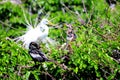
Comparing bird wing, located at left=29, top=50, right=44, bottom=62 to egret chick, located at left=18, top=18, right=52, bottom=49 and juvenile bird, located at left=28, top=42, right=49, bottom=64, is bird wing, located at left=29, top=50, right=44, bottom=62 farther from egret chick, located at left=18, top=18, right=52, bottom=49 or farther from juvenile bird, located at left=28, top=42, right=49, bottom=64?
egret chick, located at left=18, top=18, right=52, bottom=49

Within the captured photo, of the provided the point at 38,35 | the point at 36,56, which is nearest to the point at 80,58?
the point at 36,56

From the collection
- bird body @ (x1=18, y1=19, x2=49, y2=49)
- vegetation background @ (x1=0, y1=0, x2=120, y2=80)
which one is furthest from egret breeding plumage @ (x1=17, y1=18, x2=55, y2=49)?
vegetation background @ (x1=0, y1=0, x2=120, y2=80)

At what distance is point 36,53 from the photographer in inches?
108

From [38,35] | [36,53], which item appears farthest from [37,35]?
[36,53]

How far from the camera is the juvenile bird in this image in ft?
8.97

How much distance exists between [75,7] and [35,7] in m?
0.64

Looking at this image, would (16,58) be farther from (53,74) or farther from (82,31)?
(82,31)

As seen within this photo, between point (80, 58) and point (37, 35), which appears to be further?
point (37, 35)

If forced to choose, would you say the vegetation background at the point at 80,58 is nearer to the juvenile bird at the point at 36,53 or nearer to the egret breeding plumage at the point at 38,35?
the juvenile bird at the point at 36,53

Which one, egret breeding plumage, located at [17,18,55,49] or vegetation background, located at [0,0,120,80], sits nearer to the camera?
vegetation background, located at [0,0,120,80]

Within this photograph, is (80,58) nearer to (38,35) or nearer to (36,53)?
(36,53)

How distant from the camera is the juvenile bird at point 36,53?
273 cm

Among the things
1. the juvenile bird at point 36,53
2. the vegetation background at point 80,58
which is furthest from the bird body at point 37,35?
the juvenile bird at point 36,53

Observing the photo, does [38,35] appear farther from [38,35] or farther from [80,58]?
[80,58]
